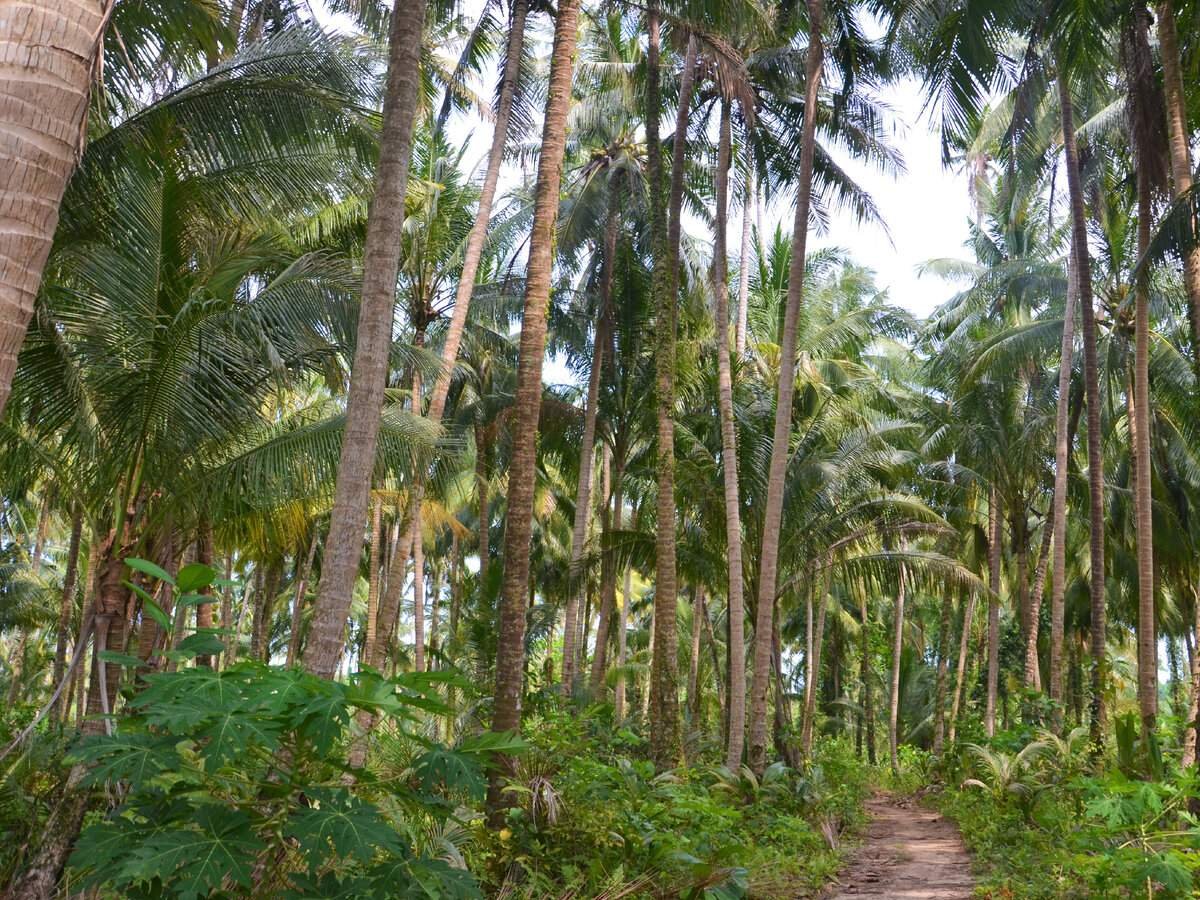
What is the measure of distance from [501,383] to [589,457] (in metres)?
6.00

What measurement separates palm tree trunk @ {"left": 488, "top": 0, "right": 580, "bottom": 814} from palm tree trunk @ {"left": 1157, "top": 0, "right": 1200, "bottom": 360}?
6.19m

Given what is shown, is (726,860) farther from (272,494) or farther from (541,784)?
(272,494)

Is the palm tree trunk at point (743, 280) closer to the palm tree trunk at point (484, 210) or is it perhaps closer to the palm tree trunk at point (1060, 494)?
the palm tree trunk at point (1060, 494)

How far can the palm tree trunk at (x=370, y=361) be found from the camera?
19.6 ft

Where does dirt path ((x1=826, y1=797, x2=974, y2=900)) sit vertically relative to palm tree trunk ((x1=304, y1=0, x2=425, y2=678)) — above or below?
below

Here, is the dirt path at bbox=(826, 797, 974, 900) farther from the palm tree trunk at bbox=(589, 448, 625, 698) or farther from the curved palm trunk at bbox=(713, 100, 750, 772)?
the palm tree trunk at bbox=(589, 448, 625, 698)

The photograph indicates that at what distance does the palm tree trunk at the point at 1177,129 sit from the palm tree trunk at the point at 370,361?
7.71 meters

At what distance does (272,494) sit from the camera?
31.0 ft

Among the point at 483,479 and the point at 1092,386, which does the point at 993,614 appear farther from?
the point at 483,479

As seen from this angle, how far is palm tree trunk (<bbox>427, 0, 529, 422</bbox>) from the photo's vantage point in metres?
12.6

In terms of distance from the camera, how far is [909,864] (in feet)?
38.2

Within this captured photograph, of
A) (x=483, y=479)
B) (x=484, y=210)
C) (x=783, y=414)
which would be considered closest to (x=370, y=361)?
(x=484, y=210)

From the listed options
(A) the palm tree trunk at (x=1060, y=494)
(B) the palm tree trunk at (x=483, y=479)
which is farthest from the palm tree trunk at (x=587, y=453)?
(A) the palm tree trunk at (x=1060, y=494)

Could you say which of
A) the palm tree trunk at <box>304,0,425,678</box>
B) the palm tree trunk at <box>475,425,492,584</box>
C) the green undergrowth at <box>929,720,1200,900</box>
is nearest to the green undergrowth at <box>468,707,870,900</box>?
the palm tree trunk at <box>304,0,425,678</box>
